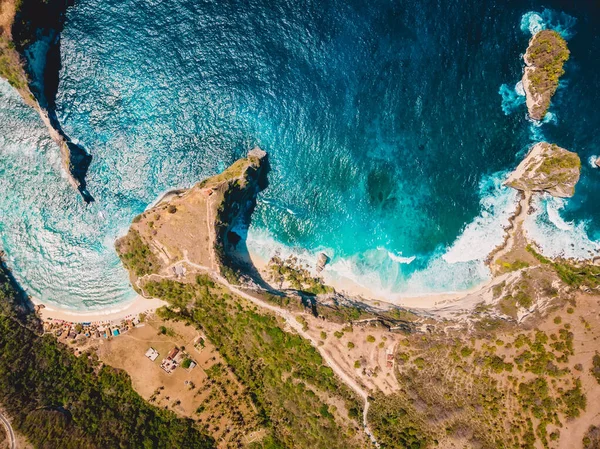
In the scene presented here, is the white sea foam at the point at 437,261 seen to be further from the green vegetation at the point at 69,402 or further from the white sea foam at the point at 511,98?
the green vegetation at the point at 69,402

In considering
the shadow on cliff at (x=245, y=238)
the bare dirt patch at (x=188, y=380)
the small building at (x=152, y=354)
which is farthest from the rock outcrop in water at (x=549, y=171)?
the small building at (x=152, y=354)

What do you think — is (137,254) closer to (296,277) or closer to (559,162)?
(296,277)

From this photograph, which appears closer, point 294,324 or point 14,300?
point 294,324

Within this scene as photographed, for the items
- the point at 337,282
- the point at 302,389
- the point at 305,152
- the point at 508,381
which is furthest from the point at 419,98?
the point at 302,389

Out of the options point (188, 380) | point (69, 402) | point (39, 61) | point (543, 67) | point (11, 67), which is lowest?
point (69, 402)

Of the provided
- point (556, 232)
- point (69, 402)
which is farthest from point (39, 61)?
point (556, 232)

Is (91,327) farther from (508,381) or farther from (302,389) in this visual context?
(508,381)

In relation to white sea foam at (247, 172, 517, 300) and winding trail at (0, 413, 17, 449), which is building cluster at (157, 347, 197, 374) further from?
white sea foam at (247, 172, 517, 300)

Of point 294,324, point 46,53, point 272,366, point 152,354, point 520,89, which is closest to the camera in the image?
point 294,324
